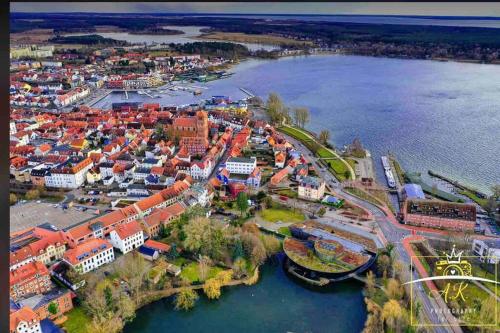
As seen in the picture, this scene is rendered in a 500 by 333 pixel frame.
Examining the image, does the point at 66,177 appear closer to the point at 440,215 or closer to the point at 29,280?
the point at 29,280

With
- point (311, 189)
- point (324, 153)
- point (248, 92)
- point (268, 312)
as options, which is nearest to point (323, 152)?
point (324, 153)

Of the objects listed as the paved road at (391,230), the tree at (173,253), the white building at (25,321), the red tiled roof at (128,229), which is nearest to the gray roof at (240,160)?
the paved road at (391,230)

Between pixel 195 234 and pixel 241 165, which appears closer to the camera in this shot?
pixel 195 234

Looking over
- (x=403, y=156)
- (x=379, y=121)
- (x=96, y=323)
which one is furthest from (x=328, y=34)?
(x=96, y=323)

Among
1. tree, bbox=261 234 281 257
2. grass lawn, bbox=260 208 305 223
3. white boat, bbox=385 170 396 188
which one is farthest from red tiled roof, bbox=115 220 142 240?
white boat, bbox=385 170 396 188

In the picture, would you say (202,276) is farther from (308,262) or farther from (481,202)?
(481,202)

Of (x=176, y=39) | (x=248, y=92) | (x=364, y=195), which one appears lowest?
(x=364, y=195)
